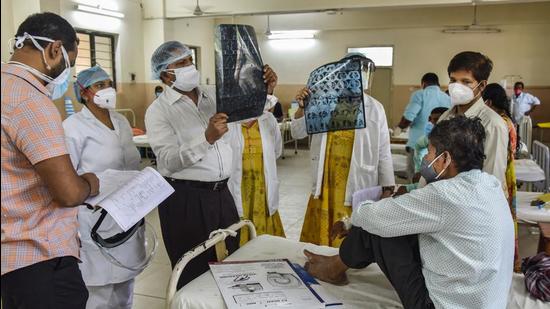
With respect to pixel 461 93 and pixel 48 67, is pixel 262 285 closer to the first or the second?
pixel 48 67

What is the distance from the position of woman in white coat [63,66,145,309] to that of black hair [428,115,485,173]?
141 cm

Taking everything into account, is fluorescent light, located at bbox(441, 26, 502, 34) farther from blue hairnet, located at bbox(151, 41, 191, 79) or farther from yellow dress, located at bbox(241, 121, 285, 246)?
blue hairnet, located at bbox(151, 41, 191, 79)

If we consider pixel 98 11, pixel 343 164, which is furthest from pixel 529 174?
pixel 98 11

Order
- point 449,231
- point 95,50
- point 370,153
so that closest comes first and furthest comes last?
point 449,231 < point 370,153 < point 95,50

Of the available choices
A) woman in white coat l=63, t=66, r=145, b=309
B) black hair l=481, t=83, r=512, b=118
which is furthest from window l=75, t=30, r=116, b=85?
black hair l=481, t=83, r=512, b=118

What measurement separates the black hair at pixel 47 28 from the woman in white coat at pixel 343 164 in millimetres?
1279

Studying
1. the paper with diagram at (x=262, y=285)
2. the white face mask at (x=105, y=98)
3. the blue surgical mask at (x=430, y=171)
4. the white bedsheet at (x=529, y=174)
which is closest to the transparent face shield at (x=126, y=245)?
the paper with diagram at (x=262, y=285)

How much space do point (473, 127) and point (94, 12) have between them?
22.9 ft

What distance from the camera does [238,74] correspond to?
79.3 inches

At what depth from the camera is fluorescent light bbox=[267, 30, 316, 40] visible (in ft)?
34.2

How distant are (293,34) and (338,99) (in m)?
8.51

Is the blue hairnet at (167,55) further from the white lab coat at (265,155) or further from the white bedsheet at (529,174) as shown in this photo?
the white bedsheet at (529,174)

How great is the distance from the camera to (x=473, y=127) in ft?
5.03

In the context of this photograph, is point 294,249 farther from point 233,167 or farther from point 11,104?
point 11,104
